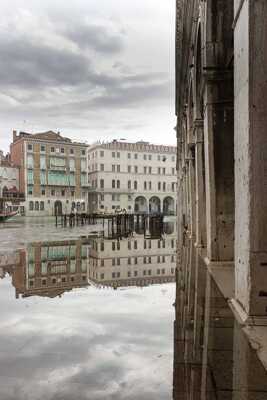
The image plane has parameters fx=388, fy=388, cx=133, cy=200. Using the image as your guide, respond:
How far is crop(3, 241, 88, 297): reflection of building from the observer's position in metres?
6.89

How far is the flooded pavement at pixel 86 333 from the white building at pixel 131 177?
70.1 meters

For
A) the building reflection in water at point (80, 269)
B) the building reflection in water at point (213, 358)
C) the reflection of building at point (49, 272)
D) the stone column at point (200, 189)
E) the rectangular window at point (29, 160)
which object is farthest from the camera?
the rectangular window at point (29, 160)

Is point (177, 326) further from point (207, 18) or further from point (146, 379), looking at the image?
point (207, 18)

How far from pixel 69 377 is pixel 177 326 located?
1.71 metres

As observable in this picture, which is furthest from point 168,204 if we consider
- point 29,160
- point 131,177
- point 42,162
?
point 29,160

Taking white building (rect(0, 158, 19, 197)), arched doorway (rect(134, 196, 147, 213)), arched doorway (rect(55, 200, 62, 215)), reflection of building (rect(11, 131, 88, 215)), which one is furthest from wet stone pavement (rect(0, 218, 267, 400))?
arched doorway (rect(134, 196, 147, 213))

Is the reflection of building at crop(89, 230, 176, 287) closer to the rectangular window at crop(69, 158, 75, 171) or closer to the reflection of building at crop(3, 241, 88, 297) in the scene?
the reflection of building at crop(3, 241, 88, 297)

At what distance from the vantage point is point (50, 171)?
241 ft

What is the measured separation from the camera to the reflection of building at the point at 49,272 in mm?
6891

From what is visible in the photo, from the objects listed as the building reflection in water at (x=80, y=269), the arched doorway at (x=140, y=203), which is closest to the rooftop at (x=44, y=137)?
the arched doorway at (x=140, y=203)

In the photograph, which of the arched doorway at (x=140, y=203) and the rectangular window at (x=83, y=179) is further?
the arched doorway at (x=140, y=203)

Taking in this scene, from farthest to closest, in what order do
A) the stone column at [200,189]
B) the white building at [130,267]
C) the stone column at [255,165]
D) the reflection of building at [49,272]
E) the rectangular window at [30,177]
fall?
the rectangular window at [30,177], the stone column at [200,189], the white building at [130,267], the reflection of building at [49,272], the stone column at [255,165]

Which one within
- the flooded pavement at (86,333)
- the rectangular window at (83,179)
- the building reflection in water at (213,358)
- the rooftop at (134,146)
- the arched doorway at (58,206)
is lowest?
the flooded pavement at (86,333)

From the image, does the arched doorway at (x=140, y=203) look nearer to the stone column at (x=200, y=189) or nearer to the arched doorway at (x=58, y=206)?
the arched doorway at (x=58, y=206)
